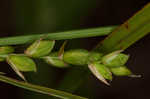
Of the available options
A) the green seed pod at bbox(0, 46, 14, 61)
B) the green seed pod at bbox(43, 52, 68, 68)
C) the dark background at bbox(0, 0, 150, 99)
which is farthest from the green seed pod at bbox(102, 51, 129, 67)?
the dark background at bbox(0, 0, 150, 99)

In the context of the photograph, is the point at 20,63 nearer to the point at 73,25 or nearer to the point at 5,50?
the point at 5,50

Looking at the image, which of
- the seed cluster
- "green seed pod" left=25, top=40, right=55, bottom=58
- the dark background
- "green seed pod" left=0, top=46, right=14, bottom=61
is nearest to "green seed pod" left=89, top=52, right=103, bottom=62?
the seed cluster

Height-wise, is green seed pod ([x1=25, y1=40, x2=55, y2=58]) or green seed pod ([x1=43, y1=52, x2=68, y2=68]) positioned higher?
green seed pod ([x1=25, y1=40, x2=55, y2=58])

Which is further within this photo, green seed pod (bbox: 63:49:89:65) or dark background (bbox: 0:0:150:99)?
dark background (bbox: 0:0:150:99)

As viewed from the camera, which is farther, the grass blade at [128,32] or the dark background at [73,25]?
the dark background at [73,25]

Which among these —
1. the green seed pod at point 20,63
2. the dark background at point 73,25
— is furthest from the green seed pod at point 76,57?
the dark background at point 73,25

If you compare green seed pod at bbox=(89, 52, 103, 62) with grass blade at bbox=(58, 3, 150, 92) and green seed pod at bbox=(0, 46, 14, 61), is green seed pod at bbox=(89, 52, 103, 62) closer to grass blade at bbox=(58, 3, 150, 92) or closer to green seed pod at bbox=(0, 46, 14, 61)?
grass blade at bbox=(58, 3, 150, 92)

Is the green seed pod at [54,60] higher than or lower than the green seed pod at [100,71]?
higher

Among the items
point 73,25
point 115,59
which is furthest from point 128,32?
point 73,25

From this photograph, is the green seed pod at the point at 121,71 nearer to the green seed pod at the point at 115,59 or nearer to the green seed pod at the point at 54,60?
the green seed pod at the point at 115,59
